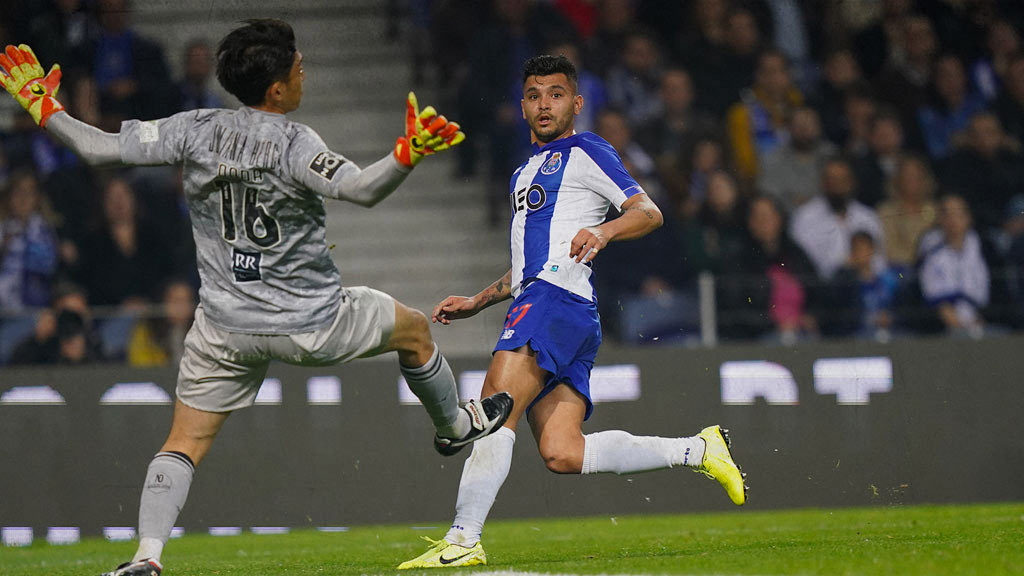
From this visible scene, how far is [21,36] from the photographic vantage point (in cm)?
923

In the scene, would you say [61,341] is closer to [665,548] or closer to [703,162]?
[665,548]

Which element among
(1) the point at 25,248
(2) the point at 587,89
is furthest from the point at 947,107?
(1) the point at 25,248

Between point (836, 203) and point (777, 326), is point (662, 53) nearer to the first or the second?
point (836, 203)

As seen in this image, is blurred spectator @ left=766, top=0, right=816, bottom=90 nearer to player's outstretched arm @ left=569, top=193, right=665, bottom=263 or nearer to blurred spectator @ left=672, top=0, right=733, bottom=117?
blurred spectator @ left=672, top=0, right=733, bottom=117

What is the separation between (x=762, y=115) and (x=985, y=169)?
1.72 meters

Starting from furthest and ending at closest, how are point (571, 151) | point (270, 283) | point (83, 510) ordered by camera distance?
point (83, 510), point (571, 151), point (270, 283)

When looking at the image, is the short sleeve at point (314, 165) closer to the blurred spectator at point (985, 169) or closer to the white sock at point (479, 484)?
the white sock at point (479, 484)

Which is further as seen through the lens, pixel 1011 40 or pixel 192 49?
pixel 1011 40

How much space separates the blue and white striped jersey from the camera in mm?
5000

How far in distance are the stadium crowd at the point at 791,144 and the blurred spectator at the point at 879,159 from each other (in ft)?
0.06

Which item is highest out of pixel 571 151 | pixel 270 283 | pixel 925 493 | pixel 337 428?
pixel 571 151

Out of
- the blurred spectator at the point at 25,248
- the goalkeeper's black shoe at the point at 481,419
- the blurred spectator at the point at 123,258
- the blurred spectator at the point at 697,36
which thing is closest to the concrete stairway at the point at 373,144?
the blurred spectator at the point at 123,258

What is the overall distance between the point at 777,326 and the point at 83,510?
450 cm

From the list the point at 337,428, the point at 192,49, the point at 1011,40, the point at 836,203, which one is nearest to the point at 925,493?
the point at 836,203
